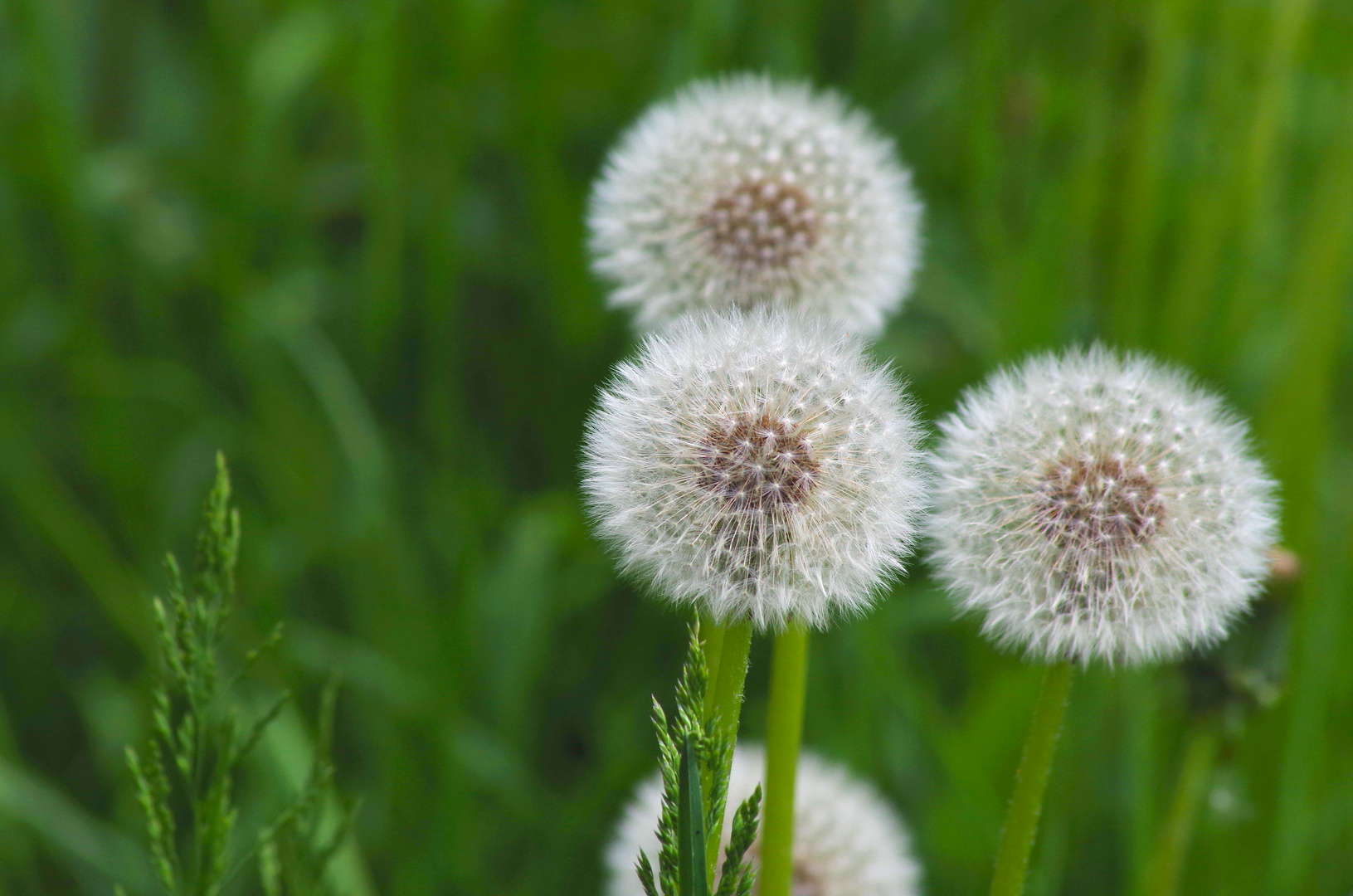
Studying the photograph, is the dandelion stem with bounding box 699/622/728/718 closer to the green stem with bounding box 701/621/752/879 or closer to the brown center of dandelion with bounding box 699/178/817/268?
the green stem with bounding box 701/621/752/879

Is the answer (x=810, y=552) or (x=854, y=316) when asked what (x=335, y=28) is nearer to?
(x=854, y=316)

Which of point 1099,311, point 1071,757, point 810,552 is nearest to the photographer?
point 810,552

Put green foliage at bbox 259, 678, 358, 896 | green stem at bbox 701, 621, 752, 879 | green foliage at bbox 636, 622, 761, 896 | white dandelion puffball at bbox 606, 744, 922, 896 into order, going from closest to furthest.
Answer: green foliage at bbox 636, 622, 761, 896 < green stem at bbox 701, 621, 752, 879 < green foliage at bbox 259, 678, 358, 896 < white dandelion puffball at bbox 606, 744, 922, 896

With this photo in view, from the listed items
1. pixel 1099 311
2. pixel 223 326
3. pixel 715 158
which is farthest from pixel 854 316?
pixel 223 326

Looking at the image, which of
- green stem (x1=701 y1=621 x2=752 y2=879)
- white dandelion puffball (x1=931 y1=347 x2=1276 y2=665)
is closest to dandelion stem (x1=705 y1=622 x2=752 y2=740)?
green stem (x1=701 y1=621 x2=752 y2=879)

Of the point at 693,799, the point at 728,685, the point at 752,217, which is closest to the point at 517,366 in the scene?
the point at 752,217

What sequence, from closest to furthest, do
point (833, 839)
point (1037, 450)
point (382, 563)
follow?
point (1037, 450) < point (833, 839) < point (382, 563)

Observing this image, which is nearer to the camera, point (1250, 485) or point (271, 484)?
point (1250, 485)
